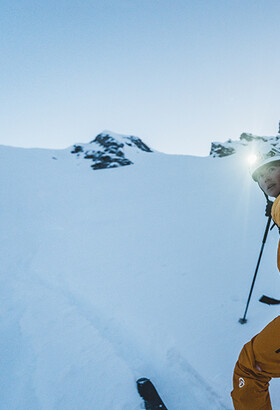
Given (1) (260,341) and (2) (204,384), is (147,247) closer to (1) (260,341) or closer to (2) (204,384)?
(2) (204,384)

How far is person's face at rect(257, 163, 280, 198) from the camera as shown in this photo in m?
1.77

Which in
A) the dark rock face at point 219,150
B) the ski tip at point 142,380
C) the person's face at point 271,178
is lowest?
the ski tip at point 142,380

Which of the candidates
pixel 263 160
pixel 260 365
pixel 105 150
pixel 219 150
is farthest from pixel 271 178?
pixel 219 150

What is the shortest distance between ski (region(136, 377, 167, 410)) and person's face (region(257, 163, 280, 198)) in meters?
2.42

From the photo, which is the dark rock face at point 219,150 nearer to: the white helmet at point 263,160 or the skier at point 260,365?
the white helmet at point 263,160

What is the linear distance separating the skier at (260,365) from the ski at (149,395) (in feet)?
2.91

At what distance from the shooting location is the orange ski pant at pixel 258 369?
1517 mm

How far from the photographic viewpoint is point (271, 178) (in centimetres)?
179

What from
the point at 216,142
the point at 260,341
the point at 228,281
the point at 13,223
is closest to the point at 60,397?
the point at 260,341

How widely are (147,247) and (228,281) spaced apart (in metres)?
2.53

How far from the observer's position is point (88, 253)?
6211 millimetres

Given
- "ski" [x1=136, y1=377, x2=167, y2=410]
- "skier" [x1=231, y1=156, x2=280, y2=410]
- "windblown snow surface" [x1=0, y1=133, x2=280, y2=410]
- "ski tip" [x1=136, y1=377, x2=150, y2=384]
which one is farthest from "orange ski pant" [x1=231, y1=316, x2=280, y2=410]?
"ski tip" [x1=136, y1=377, x2=150, y2=384]

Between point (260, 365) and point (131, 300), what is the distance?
9.14ft

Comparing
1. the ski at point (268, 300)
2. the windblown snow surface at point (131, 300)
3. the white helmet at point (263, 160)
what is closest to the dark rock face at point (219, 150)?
the windblown snow surface at point (131, 300)
